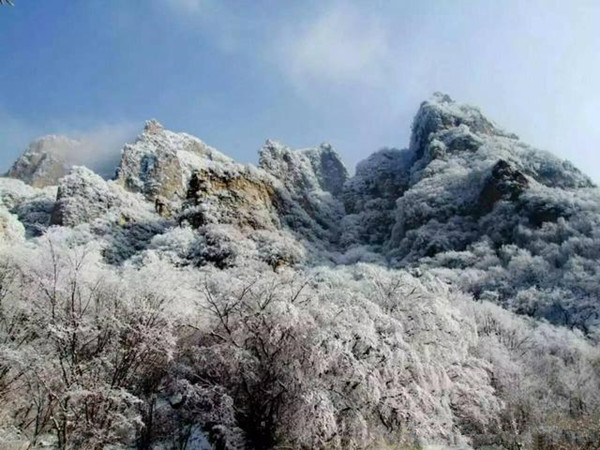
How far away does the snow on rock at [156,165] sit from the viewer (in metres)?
90.2

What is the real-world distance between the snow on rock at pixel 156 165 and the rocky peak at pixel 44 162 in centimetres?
5279

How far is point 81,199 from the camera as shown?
6894cm

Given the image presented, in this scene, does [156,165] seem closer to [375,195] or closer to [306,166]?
[306,166]

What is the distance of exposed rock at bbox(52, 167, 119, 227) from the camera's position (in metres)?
66.8

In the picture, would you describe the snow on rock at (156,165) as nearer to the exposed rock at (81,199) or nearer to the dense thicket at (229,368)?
the exposed rock at (81,199)

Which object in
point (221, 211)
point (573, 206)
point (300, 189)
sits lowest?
point (221, 211)

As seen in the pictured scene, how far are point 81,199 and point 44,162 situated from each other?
90.4 m

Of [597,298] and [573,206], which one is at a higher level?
[573,206]

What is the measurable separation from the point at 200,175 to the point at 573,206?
171ft

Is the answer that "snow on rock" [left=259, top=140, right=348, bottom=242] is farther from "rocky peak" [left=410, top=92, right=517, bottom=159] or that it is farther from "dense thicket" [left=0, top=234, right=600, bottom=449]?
"dense thicket" [left=0, top=234, right=600, bottom=449]

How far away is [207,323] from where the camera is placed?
19.6 meters

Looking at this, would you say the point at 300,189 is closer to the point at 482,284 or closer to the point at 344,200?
the point at 344,200

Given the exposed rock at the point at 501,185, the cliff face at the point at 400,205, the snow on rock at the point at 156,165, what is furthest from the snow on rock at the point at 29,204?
the exposed rock at the point at 501,185

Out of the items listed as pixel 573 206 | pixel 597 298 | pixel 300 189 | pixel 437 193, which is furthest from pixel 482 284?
pixel 300 189
